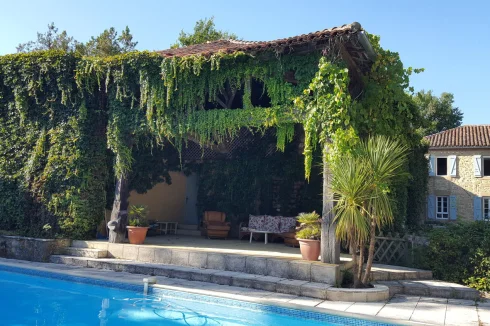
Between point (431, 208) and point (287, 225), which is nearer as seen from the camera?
point (287, 225)

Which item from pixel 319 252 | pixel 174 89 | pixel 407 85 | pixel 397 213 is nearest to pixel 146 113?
pixel 174 89

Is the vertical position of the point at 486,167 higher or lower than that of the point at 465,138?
lower

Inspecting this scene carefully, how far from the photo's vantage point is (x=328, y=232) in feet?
25.6

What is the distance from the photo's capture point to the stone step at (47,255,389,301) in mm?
6906

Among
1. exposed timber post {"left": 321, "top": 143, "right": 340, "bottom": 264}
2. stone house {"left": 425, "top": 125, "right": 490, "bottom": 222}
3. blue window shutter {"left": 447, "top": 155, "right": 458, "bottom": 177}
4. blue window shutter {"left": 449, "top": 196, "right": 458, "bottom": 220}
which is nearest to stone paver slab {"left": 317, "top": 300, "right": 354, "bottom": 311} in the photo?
exposed timber post {"left": 321, "top": 143, "right": 340, "bottom": 264}

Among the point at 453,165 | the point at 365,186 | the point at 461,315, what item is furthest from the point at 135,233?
the point at 453,165

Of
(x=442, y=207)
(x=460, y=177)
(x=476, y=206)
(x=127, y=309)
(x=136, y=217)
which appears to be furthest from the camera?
(x=442, y=207)

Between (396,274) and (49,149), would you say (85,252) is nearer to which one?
(49,149)

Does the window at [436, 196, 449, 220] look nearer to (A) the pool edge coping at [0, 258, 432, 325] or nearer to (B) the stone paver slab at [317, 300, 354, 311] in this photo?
(B) the stone paver slab at [317, 300, 354, 311]

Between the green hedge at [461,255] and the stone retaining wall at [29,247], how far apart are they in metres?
8.35

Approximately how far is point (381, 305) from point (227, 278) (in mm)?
2736

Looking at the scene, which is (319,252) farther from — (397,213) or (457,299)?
(397,213)

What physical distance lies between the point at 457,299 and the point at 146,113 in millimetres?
7449

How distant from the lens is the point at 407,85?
9.65 meters
